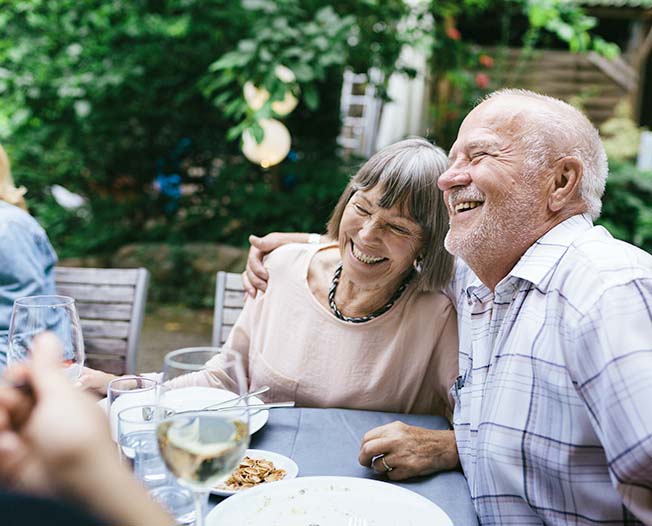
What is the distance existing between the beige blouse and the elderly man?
0.16 m

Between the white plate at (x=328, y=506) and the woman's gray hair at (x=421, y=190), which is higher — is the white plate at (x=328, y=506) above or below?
below

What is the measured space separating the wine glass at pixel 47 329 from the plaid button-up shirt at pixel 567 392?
877 mm

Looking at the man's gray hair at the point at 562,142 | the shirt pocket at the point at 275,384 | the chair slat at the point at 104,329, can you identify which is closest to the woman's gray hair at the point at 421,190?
the man's gray hair at the point at 562,142

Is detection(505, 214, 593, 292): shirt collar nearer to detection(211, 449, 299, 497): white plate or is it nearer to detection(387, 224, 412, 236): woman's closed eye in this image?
detection(387, 224, 412, 236): woman's closed eye

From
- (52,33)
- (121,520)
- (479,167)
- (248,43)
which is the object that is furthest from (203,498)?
(52,33)

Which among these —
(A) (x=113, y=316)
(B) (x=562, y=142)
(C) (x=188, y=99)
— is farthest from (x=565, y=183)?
(C) (x=188, y=99)

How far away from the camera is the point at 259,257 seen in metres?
2.27

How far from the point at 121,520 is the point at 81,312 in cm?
242

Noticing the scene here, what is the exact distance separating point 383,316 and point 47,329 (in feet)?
3.45

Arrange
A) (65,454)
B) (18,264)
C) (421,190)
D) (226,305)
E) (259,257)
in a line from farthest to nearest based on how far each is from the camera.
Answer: (226,305) < (18,264) < (259,257) < (421,190) < (65,454)

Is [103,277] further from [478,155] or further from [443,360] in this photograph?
[478,155]

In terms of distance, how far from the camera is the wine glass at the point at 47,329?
1.20 meters

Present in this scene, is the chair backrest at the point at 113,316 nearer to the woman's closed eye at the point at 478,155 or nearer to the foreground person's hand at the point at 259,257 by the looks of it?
the foreground person's hand at the point at 259,257

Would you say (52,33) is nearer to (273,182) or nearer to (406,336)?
(273,182)
